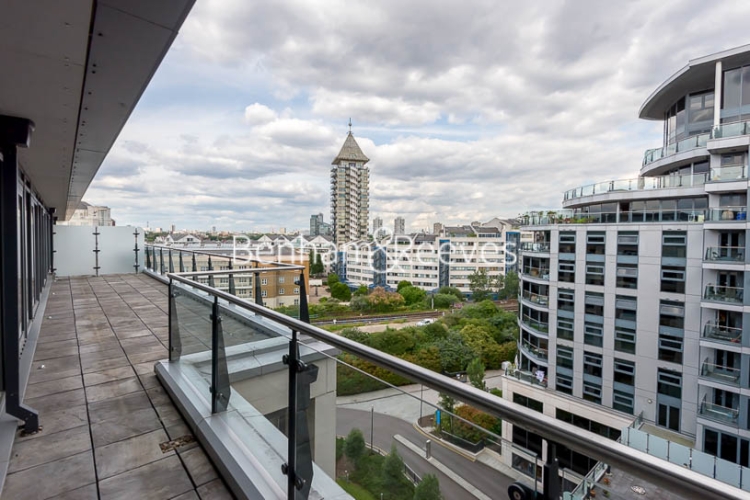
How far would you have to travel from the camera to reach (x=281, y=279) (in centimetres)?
568

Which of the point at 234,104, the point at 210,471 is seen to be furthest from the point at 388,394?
the point at 234,104

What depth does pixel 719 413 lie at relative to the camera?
14.0 meters

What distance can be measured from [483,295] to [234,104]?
4458cm

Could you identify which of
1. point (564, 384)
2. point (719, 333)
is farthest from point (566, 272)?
point (719, 333)

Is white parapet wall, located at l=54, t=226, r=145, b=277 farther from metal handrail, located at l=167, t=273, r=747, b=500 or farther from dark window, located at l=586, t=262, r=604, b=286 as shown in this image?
dark window, located at l=586, t=262, r=604, b=286

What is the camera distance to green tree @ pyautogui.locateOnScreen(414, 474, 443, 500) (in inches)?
41.9

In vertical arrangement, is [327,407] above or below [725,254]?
below

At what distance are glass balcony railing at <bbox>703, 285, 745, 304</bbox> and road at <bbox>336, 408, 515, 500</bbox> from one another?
701 inches

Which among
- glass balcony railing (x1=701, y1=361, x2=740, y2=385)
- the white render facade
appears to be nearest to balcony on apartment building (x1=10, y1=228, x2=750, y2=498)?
glass balcony railing (x1=701, y1=361, x2=740, y2=385)

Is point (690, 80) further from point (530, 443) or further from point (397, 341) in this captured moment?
point (530, 443)

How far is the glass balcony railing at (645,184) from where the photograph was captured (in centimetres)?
1453

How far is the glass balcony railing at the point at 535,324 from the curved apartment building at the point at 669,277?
95mm

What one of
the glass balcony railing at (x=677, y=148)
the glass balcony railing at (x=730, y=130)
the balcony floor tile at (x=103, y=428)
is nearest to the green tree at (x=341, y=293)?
the glass balcony railing at (x=677, y=148)

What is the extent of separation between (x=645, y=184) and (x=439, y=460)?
18.9m
